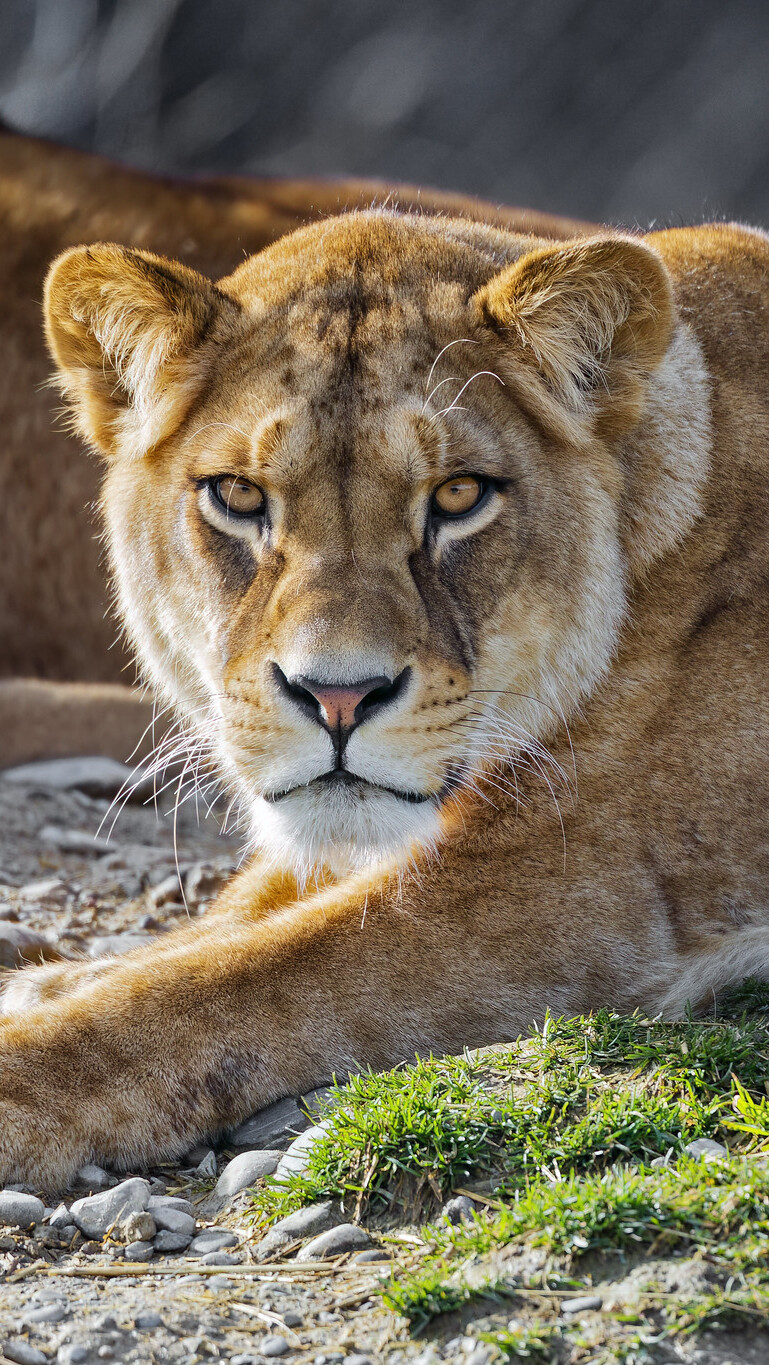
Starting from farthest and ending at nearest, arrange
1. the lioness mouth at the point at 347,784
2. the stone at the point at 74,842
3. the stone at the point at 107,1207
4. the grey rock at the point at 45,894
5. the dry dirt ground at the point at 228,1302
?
the stone at the point at 74,842 → the grey rock at the point at 45,894 → the lioness mouth at the point at 347,784 → the stone at the point at 107,1207 → the dry dirt ground at the point at 228,1302

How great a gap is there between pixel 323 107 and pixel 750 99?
3579 millimetres

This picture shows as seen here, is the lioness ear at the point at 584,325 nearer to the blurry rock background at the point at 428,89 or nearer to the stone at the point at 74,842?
the stone at the point at 74,842

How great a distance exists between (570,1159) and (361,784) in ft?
2.63

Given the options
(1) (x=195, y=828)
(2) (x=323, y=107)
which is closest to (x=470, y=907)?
(1) (x=195, y=828)

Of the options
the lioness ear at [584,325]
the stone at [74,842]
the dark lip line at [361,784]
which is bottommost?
the stone at [74,842]

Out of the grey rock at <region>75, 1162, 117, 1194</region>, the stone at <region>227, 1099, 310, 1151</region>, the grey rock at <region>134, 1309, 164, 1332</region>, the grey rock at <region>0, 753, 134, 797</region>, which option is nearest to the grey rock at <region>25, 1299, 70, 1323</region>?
the grey rock at <region>134, 1309, 164, 1332</region>

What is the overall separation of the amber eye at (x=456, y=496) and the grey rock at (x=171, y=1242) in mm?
1445

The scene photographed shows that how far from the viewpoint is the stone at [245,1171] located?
111 inches

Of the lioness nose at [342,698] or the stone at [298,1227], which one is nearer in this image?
the stone at [298,1227]

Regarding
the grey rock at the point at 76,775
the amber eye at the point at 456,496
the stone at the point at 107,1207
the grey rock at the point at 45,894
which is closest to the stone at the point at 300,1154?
the stone at the point at 107,1207

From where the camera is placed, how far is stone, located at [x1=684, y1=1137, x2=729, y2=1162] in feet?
8.07

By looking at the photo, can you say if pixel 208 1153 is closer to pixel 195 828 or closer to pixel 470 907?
pixel 470 907

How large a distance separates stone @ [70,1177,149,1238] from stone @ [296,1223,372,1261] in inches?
14.9

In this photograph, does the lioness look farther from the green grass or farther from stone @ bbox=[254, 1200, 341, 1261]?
stone @ bbox=[254, 1200, 341, 1261]
